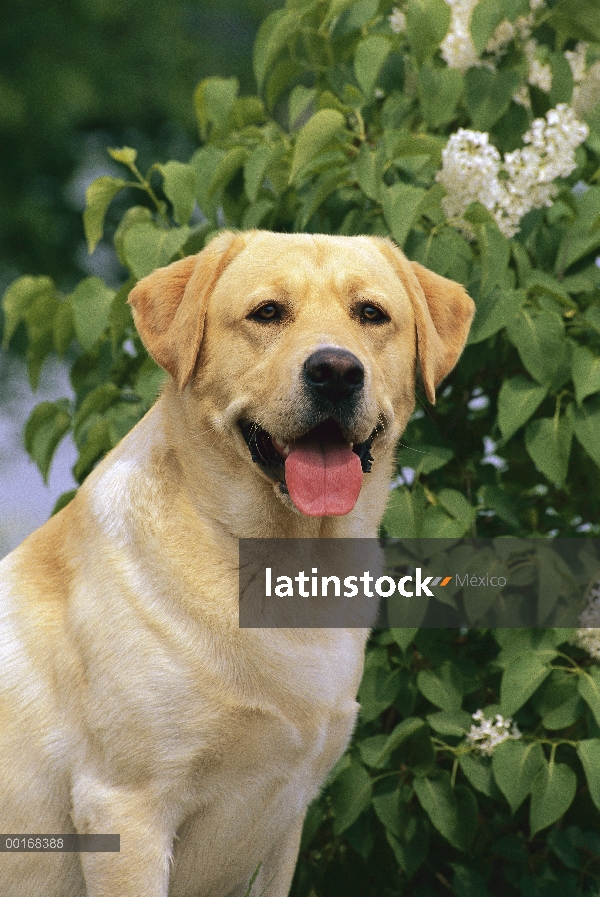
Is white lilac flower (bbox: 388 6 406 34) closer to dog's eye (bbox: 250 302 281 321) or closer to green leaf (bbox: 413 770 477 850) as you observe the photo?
dog's eye (bbox: 250 302 281 321)

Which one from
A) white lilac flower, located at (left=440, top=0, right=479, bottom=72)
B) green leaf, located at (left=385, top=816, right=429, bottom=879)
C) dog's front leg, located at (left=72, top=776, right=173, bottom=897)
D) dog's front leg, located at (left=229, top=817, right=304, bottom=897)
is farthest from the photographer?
white lilac flower, located at (left=440, top=0, right=479, bottom=72)

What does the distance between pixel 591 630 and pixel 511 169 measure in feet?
4.05

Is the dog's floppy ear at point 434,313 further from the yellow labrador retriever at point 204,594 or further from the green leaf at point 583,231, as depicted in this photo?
the green leaf at point 583,231

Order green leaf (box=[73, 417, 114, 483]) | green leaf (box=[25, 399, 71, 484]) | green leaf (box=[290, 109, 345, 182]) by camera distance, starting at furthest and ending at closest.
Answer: green leaf (box=[25, 399, 71, 484]) → green leaf (box=[73, 417, 114, 483]) → green leaf (box=[290, 109, 345, 182])

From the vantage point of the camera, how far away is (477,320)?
2684 millimetres

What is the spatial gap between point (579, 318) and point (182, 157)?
277 inches

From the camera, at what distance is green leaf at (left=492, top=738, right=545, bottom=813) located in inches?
102

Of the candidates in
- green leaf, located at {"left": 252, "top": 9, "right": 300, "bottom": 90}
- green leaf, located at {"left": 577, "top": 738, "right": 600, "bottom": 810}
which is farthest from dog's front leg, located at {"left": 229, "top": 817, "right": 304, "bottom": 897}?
green leaf, located at {"left": 252, "top": 9, "right": 300, "bottom": 90}

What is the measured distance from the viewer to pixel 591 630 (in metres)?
2.65


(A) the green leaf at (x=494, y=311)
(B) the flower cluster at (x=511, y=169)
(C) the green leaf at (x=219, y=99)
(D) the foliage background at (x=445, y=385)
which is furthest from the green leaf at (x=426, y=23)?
(A) the green leaf at (x=494, y=311)

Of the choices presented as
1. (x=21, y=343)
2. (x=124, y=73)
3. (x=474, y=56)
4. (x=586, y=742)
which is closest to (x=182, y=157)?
(x=124, y=73)

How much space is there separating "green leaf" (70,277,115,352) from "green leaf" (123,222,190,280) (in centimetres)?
15

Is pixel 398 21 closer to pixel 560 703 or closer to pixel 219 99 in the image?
pixel 219 99

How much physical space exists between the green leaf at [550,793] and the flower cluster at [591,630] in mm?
306
